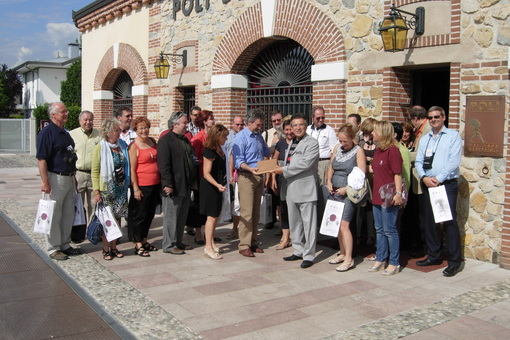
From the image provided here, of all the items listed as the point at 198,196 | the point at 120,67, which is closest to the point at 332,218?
the point at 198,196

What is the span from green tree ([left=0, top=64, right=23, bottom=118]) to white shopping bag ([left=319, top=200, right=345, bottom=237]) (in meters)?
46.1

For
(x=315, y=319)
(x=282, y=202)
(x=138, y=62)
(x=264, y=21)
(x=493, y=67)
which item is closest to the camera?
(x=315, y=319)

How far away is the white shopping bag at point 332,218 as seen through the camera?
603 cm

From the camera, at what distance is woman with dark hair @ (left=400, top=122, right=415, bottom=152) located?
258 inches

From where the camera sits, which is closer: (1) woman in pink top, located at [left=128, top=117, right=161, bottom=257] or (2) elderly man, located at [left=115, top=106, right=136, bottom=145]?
(1) woman in pink top, located at [left=128, top=117, right=161, bottom=257]

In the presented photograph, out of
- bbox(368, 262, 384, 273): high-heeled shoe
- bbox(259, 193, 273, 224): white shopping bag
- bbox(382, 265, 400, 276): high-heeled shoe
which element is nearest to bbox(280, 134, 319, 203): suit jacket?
bbox(368, 262, 384, 273): high-heeled shoe

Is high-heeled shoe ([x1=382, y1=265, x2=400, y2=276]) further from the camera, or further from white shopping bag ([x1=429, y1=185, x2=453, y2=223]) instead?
the camera

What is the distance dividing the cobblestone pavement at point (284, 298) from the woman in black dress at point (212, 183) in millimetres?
325

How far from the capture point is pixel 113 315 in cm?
458

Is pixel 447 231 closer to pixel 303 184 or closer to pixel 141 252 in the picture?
pixel 303 184

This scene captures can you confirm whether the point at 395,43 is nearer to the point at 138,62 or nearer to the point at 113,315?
the point at 113,315

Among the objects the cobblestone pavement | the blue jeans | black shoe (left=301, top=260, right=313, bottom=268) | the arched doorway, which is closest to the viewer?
the cobblestone pavement

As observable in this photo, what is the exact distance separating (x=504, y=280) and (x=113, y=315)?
410 centimetres

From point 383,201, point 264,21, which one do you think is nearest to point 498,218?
point 383,201
